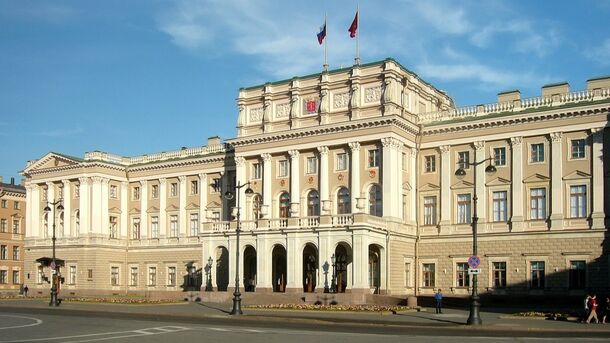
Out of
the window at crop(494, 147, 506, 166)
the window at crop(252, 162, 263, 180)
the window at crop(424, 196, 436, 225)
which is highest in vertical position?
the window at crop(494, 147, 506, 166)

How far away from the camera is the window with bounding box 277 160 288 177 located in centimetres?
7550

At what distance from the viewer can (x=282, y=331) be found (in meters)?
36.7

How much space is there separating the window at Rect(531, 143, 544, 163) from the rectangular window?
8307mm

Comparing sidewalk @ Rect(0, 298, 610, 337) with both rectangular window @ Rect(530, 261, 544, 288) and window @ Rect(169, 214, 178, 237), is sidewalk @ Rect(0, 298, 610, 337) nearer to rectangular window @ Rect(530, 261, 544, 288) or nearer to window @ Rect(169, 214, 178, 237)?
rectangular window @ Rect(530, 261, 544, 288)

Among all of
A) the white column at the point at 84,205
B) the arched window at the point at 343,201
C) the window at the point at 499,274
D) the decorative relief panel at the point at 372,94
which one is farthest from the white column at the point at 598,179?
the white column at the point at 84,205

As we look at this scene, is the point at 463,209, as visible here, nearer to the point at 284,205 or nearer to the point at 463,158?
the point at 463,158

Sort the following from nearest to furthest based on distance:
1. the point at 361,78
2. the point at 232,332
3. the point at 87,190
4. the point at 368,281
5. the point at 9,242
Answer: the point at 232,332
the point at 368,281
the point at 361,78
the point at 87,190
the point at 9,242

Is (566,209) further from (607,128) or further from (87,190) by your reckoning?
(87,190)

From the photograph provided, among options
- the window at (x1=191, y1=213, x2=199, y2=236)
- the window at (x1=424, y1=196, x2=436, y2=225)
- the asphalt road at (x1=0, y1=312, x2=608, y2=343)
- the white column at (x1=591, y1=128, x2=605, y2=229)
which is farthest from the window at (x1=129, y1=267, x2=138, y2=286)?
the white column at (x1=591, y1=128, x2=605, y2=229)

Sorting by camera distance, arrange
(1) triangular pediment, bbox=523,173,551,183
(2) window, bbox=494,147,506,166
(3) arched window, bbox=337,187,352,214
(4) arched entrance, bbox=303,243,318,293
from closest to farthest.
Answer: (1) triangular pediment, bbox=523,173,551,183 < (2) window, bbox=494,147,506,166 < (4) arched entrance, bbox=303,243,318,293 < (3) arched window, bbox=337,187,352,214

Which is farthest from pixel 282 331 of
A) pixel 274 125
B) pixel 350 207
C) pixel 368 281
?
pixel 274 125

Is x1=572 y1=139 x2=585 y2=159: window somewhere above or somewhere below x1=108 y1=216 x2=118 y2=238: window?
above

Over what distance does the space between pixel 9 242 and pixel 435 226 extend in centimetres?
7549

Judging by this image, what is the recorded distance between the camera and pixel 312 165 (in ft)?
242
